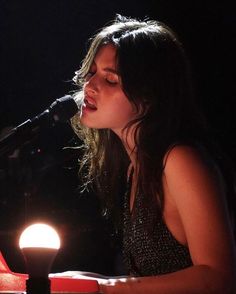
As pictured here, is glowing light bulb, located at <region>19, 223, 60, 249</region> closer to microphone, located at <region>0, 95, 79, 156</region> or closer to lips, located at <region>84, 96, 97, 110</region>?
microphone, located at <region>0, 95, 79, 156</region>

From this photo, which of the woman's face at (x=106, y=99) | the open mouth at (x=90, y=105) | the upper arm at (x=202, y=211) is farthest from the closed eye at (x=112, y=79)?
the upper arm at (x=202, y=211)

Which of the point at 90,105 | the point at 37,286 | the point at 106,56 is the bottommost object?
the point at 37,286

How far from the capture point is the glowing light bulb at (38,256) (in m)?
1.01

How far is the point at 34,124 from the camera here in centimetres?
168

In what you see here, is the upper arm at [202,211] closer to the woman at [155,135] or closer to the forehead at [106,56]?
the woman at [155,135]

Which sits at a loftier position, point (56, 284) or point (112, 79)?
point (112, 79)

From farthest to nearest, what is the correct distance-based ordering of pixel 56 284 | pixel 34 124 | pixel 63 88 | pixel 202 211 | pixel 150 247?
pixel 63 88 → pixel 150 247 → pixel 34 124 → pixel 202 211 → pixel 56 284

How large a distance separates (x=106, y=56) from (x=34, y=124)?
447mm

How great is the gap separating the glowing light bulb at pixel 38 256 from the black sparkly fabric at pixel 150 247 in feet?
2.75

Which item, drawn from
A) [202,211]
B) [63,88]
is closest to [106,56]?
[202,211]

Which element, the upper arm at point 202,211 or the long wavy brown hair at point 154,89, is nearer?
the upper arm at point 202,211

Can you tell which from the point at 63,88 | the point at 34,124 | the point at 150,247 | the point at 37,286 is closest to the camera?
the point at 37,286

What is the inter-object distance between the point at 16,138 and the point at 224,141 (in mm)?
2376

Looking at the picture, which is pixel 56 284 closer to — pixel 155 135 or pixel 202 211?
pixel 202 211
